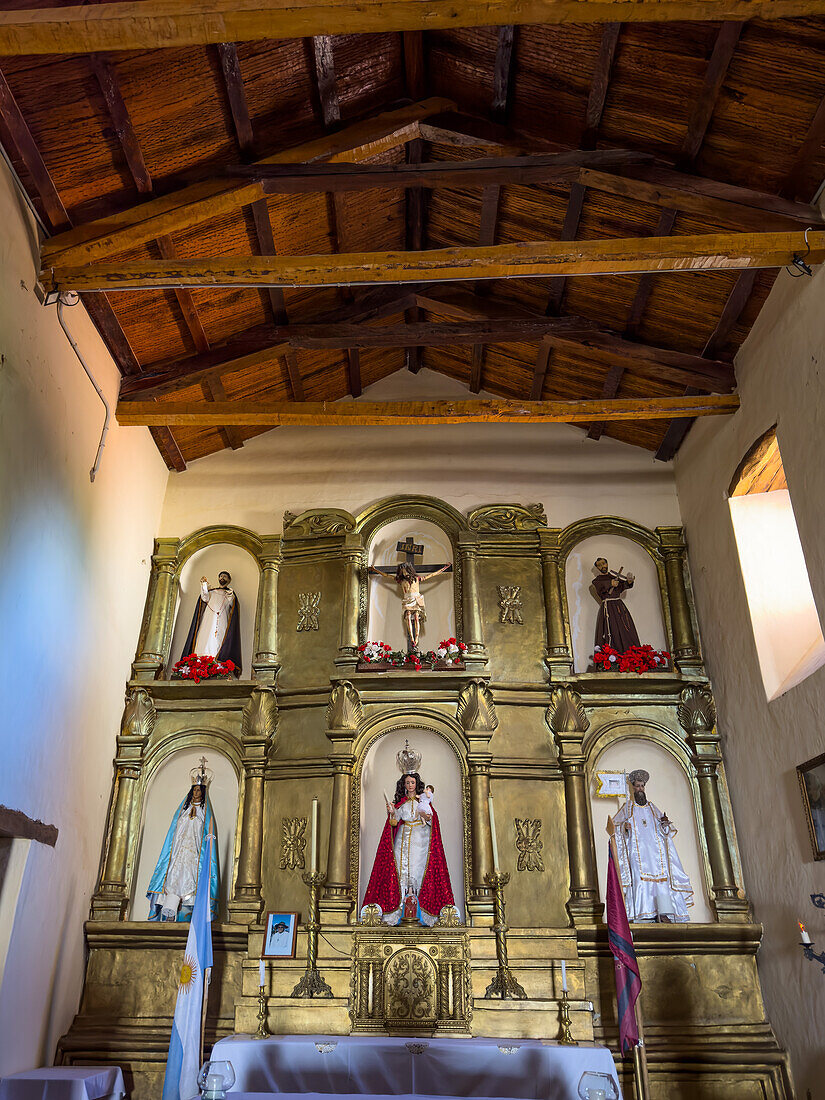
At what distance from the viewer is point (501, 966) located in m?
8.41

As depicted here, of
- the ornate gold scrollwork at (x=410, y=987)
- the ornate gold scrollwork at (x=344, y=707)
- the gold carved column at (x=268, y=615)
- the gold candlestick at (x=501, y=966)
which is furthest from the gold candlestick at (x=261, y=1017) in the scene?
the gold carved column at (x=268, y=615)

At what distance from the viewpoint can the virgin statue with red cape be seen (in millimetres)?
8906

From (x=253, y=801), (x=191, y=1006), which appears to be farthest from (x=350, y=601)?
(x=191, y=1006)

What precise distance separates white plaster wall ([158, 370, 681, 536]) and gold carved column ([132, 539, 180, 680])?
0.46m

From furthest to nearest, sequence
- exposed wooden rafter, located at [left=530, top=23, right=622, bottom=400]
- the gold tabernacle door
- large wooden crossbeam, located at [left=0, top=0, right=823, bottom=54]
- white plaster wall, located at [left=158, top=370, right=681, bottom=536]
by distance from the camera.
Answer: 1. white plaster wall, located at [left=158, top=370, right=681, bottom=536]
2. the gold tabernacle door
3. exposed wooden rafter, located at [left=530, top=23, right=622, bottom=400]
4. large wooden crossbeam, located at [left=0, top=0, right=823, bottom=54]

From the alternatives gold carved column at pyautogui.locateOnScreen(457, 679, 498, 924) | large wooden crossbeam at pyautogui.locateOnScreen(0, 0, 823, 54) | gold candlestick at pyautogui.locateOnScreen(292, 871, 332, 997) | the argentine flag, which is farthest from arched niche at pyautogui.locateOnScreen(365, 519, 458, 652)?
large wooden crossbeam at pyautogui.locateOnScreen(0, 0, 823, 54)

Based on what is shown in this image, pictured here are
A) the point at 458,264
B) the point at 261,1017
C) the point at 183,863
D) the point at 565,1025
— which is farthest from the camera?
the point at 183,863

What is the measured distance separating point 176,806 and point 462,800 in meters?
3.16

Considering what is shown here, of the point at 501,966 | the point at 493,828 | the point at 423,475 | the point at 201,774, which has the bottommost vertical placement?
the point at 501,966

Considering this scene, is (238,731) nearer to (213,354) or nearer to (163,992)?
(163,992)

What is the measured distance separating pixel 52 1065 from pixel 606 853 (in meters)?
5.62

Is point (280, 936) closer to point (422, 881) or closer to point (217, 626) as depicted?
point (422, 881)

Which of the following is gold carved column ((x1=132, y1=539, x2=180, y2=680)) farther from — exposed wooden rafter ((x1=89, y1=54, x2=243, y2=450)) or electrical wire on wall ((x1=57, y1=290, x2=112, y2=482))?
exposed wooden rafter ((x1=89, y1=54, x2=243, y2=450))

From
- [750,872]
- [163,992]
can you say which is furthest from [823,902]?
[163,992]
